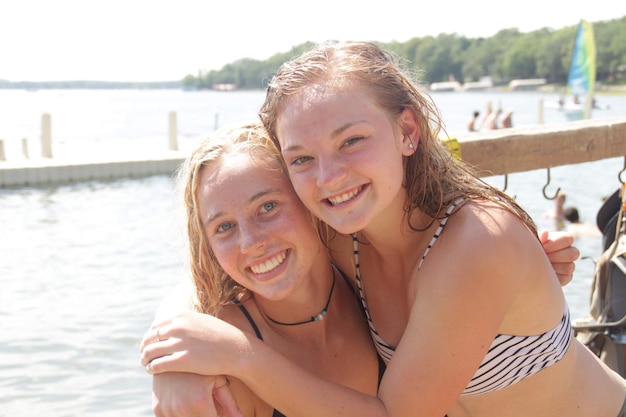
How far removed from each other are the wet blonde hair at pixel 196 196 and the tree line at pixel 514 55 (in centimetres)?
8918

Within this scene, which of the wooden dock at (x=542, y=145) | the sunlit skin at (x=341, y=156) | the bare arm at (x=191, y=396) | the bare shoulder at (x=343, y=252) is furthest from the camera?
the wooden dock at (x=542, y=145)

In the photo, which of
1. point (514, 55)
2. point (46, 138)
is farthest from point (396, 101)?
point (514, 55)

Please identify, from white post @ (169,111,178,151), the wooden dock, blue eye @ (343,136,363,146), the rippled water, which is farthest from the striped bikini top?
white post @ (169,111,178,151)

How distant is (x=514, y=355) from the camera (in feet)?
6.70

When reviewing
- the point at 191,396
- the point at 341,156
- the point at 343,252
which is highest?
the point at 341,156

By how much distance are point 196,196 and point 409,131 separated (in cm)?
62

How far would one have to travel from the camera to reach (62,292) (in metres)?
10.7

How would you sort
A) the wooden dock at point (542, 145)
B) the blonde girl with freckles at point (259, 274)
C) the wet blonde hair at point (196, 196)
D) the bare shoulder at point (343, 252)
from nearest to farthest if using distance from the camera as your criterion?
the blonde girl with freckles at point (259, 274)
the wet blonde hair at point (196, 196)
the bare shoulder at point (343, 252)
the wooden dock at point (542, 145)

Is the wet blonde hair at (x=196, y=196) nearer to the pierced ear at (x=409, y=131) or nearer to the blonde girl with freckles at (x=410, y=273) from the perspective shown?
the blonde girl with freckles at (x=410, y=273)

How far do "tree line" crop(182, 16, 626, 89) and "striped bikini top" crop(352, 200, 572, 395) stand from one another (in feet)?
293

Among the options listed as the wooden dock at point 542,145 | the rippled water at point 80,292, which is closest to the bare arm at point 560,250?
the wooden dock at point 542,145

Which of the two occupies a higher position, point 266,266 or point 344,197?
point 344,197

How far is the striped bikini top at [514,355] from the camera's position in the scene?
201 cm

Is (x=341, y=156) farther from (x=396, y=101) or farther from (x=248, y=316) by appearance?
(x=248, y=316)
